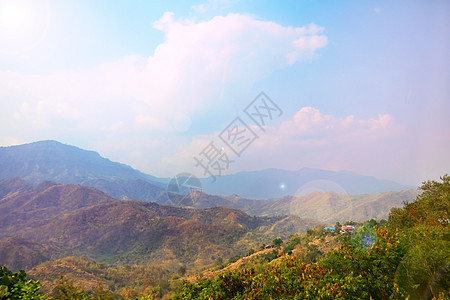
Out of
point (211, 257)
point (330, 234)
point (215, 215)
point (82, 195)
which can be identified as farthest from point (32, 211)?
point (330, 234)

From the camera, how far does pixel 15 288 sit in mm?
6848

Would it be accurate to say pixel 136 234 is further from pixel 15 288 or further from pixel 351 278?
pixel 351 278

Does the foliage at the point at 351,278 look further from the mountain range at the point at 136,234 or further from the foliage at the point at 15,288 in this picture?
the mountain range at the point at 136,234

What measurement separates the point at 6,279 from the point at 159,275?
219ft

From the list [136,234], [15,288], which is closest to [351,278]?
[15,288]

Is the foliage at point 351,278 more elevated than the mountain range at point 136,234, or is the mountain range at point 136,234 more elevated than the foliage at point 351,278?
the foliage at point 351,278

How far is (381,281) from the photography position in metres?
8.60

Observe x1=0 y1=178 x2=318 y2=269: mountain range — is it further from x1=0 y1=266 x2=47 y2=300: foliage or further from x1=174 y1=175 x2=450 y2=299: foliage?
x1=0 y1=266 x2=47 y2=300: foliage

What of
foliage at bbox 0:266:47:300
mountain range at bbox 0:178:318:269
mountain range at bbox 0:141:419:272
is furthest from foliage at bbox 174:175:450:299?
mountain range at bbox 0:178:318:269

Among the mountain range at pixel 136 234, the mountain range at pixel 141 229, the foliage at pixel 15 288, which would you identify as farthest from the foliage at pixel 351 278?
the mountain range at pixel 136 234

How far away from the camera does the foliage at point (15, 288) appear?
6.50 meters

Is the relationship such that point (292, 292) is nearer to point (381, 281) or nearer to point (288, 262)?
point (288, 262)

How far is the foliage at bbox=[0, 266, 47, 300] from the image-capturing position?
6497mm

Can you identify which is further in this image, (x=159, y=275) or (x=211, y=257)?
(x=211, y=257)
